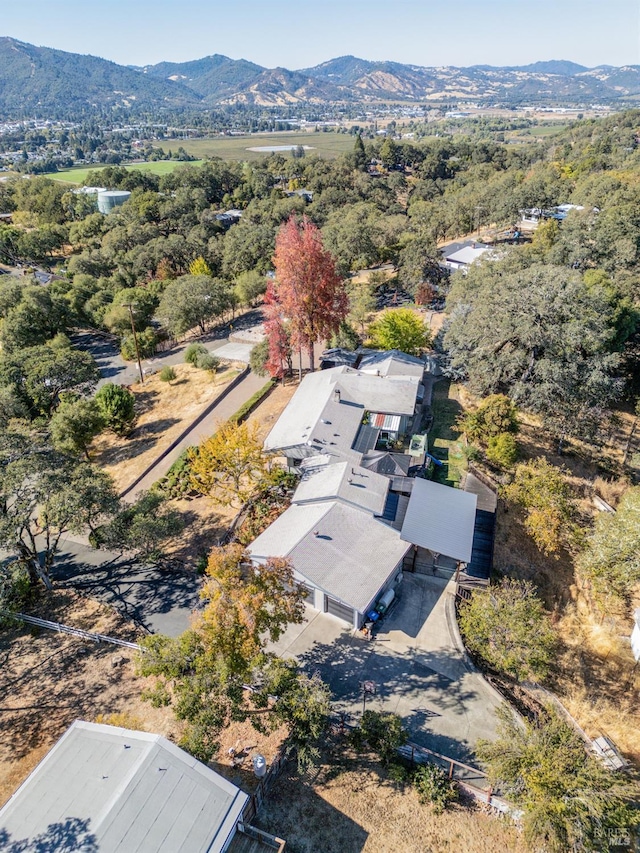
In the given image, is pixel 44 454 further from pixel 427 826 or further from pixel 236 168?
pixel 236 168

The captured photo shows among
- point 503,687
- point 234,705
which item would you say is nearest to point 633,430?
point 503,687

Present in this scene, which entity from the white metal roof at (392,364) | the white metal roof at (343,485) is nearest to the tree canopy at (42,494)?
the white metal roof at (343,485)

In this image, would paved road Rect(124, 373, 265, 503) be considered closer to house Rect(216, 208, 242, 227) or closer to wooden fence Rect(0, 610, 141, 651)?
wooden fence Rect(0, 610, 141, 651)

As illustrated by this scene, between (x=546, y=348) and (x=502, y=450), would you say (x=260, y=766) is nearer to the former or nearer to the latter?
(x=502, y=450)

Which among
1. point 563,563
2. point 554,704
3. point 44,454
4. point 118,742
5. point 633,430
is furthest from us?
point 633,430

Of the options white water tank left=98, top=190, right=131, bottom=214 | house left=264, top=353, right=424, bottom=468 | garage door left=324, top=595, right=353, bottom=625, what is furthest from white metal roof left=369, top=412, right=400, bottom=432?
white water tank left=98, top=190, right=131, bottom=214

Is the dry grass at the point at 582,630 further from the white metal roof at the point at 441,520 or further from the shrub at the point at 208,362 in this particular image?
the shrub at the point at 208,362
